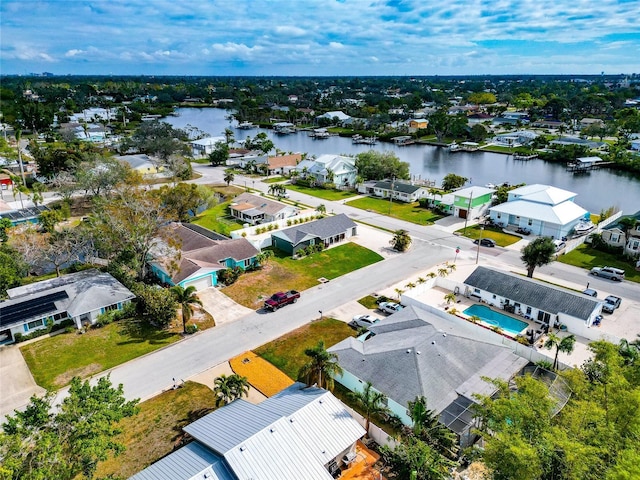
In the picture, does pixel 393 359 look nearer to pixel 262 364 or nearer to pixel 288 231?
pixel 262 364

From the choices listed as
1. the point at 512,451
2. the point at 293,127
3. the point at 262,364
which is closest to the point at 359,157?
the point at 262,364

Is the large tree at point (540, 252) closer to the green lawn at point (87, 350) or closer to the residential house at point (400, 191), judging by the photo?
the residential house at point (400, 191)

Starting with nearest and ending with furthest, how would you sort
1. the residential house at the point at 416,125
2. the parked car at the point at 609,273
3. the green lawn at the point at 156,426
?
the green lawn at the point at 156,426, the parked car at the point at 609,273, the residential house at the point at 416,125

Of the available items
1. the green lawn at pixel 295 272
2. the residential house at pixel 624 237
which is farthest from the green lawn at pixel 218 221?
the residential house at pixel 624 237

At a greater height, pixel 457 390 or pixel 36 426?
pixel 36 426

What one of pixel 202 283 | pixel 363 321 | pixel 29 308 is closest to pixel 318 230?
pixel 202 283

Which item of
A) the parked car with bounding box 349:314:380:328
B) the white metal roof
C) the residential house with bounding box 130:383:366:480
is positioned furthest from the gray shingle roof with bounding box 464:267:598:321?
the residential house with bounding box 130:383:366:480
